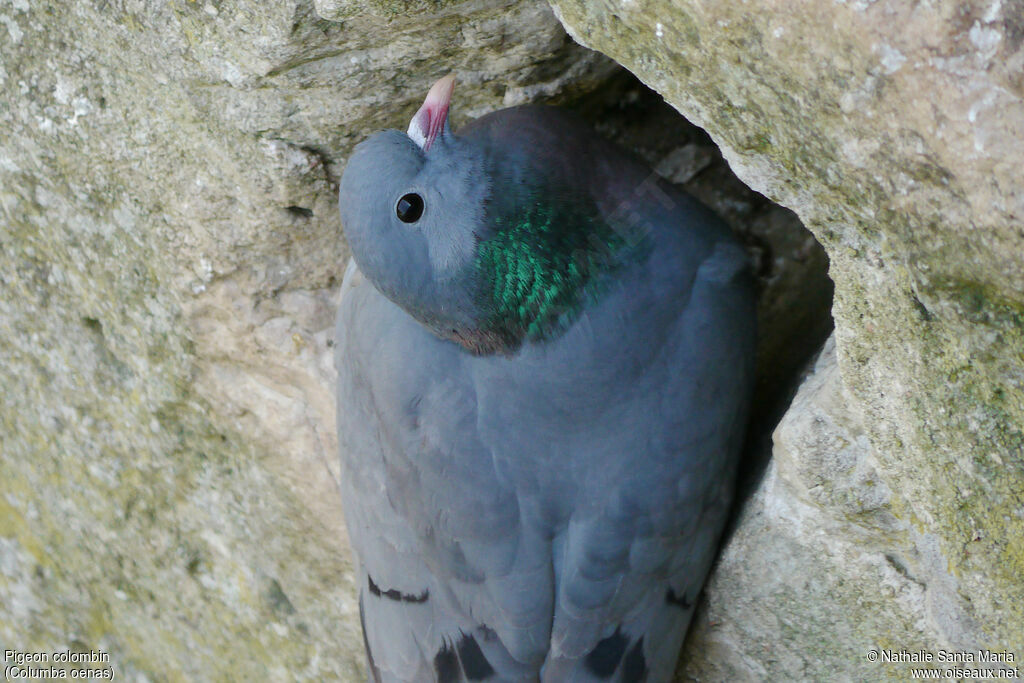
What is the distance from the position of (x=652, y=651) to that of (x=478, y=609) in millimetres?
413

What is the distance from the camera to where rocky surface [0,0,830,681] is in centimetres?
220

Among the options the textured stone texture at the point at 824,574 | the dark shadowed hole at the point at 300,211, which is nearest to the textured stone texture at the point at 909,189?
the textured stone texture at the point at 824,574

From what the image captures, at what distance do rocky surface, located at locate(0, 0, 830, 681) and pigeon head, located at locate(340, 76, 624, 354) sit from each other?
25 centimetres

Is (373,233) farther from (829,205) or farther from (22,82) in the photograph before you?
(22,82)

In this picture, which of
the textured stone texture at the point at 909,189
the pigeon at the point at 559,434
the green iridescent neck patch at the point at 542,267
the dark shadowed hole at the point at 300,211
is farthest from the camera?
the dark shadowed hole at the point at 300,211

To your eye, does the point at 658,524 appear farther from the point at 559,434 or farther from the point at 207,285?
the point at 207,285

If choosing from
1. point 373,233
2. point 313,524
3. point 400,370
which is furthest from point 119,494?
point 373,233

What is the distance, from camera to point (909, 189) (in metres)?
1.37

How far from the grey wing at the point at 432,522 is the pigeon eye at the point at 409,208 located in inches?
15.2

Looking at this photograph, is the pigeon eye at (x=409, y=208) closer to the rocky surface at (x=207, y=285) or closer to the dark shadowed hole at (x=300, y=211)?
the rocky surface at (x=207, y=285)

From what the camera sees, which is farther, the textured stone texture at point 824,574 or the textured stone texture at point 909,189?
the textured stone texture at point 824,574

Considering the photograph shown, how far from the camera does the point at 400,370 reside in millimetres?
2240

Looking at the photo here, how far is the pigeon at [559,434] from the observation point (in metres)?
2.17

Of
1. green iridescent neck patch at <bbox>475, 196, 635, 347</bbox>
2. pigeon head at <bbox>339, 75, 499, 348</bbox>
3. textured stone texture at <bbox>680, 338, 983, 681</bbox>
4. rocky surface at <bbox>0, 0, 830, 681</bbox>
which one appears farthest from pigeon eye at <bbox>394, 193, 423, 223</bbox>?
textured stone texture at <bbox>680, 338, 983, 681</bbox>
